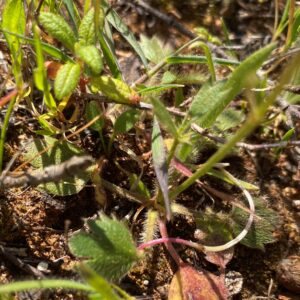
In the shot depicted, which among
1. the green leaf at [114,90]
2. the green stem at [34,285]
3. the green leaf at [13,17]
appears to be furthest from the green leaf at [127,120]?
the green stem at [34,285]

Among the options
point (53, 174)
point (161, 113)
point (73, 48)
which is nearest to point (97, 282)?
point (53, 174)

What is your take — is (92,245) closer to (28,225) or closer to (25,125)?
(28,225)

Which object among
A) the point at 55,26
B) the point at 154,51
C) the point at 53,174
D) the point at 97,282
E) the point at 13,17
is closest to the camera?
the point at 97,282

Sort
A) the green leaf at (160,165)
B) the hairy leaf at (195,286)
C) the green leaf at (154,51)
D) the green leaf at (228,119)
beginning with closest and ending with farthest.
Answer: the green leaf at (160,165) < the hairy leaf at (195,286) < the green leaf at (228,119) < the green leaf at (154,51)

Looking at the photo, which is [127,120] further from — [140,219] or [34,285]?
[34,285]

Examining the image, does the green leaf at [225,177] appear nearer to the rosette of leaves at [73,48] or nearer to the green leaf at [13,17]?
the rosette of leaves at [73,48]

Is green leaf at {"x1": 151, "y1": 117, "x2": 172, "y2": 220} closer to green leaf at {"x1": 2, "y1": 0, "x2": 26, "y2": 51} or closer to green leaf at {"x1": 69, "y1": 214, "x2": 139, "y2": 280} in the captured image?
green leaf at {"x1": 69, "y1": 214, "x2": 139, "y2": 280}

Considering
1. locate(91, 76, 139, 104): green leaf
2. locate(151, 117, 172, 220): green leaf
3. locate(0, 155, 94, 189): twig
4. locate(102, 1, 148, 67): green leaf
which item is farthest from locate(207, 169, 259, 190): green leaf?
locate(0, 155, 94, 189): twig
